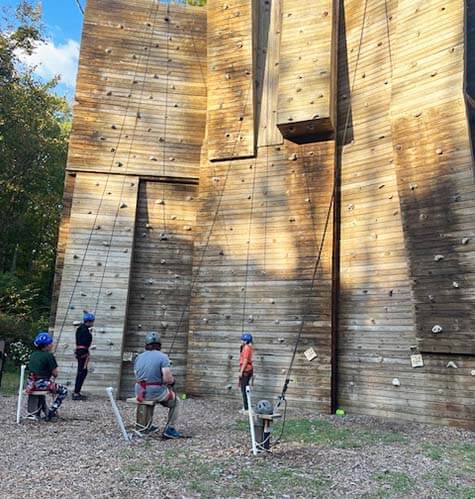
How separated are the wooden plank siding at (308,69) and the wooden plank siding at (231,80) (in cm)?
87

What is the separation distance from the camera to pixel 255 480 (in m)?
4.82

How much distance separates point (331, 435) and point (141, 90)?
8.89 metres

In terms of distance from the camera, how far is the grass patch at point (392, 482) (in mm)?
4711

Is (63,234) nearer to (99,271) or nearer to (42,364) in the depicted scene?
(99,271)

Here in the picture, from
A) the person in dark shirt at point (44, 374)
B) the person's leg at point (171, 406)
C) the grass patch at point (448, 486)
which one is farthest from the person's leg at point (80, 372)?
the grass patch at point (448, 486)

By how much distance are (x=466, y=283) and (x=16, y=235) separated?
1842 centimetres

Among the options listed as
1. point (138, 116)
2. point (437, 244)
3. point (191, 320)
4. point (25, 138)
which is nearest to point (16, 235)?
point (25, 138)

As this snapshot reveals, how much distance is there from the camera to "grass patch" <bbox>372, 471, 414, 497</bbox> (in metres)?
4.71

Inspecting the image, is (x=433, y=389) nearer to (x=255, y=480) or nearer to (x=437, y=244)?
(x=437, y=244)

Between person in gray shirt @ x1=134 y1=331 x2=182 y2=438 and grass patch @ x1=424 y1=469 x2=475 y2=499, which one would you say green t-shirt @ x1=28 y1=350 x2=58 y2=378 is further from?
grass patch @ x1=424 y1=469 x2=475 y2=499

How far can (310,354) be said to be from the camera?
385 inches

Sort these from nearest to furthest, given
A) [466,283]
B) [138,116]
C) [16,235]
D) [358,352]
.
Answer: [466,283]
[358,352]
[138,116]
[16,235]

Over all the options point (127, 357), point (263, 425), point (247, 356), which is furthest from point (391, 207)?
point (127, 357)

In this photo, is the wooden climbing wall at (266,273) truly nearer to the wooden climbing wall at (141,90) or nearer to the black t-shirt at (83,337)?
the wooden climbing wall at (141,90)
